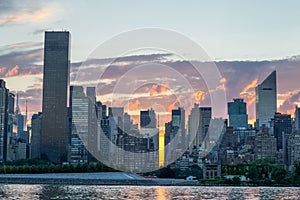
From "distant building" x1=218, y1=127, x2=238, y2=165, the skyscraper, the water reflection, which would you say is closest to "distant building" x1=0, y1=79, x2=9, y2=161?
the skyscraper

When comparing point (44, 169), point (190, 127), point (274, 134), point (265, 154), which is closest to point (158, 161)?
point (190, 127)

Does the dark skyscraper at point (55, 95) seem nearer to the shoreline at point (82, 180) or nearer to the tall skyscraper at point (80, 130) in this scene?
the tall skyscraper at point (80, 130)

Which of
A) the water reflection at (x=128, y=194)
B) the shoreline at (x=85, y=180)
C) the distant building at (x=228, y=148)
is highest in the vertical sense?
the distant building at (x=228, y=148)

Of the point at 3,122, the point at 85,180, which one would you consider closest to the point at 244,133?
the point at 3,122

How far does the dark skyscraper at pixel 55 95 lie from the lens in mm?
134250

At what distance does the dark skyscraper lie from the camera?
134 metres

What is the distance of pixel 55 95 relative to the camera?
13562 cm

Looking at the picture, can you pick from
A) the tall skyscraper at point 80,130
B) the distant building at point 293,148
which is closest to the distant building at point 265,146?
the distant building at point 293,148

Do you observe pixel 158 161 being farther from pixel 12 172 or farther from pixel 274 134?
pixel 12 172

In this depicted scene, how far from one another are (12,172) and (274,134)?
276 ft

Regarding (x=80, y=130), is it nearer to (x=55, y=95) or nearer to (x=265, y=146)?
(x=55, y=95)

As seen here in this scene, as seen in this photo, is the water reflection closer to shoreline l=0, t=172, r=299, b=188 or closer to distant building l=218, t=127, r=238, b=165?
shoreline l=0, t=172, r=299, b=188

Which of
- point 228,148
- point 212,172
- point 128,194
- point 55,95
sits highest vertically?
point 55,95

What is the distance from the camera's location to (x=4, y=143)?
136000 mm
